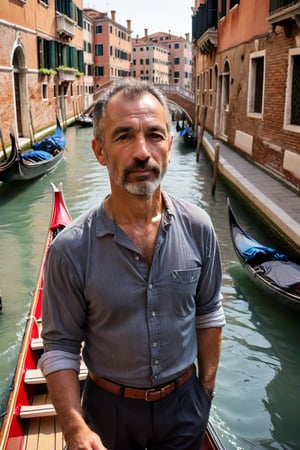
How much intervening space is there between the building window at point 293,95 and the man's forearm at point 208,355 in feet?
15.0

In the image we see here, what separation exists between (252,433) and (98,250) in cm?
154

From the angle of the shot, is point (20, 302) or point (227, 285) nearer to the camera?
point (20, 302)

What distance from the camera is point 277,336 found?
9.29ft

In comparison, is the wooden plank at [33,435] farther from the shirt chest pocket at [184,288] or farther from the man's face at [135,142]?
the man's face at [135,142]

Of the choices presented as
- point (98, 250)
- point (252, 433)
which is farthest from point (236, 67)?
point (98, 250)

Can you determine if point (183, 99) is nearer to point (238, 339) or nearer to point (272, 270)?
point (272, 270)

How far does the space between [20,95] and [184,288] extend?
35.1 feet

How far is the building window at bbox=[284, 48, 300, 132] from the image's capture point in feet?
17.5

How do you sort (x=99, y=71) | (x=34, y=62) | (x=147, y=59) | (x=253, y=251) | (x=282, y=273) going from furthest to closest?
(x=147, y=59), (x=99, y=71), (x=34, y=62), (x=253, y=251), (x=282, y=273)

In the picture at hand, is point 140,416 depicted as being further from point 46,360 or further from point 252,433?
point 252,433

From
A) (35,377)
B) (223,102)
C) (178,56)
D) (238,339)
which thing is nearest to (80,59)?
(223,102)

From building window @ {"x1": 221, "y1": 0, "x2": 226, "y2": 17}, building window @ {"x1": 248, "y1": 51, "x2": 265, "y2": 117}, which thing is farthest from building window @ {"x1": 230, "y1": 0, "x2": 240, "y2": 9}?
building window @ {"x1": 248, "y1": 51, "x2": 265, "y2": 117}

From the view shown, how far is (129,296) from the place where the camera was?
0.88 meters

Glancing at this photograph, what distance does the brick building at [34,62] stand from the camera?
8797mm
